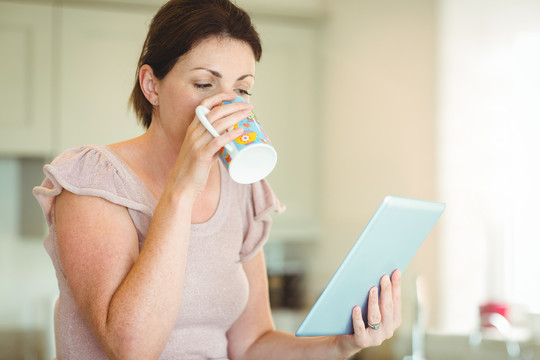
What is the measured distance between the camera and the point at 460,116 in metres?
2.77

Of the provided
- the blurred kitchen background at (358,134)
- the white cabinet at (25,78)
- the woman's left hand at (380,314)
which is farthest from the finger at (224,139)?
the white cabinet at (25,78)

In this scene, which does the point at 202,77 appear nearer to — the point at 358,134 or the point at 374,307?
the point at 374,307

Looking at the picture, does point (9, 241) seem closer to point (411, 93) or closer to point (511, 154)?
point (411, 93)

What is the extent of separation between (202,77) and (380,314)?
45 centimetres

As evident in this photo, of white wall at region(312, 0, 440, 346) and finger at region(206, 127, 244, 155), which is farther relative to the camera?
white wall at region(312, 0, 440, 346)

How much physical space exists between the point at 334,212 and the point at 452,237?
598 millimetres

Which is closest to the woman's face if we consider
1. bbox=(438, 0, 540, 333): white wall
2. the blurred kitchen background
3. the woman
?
the woman

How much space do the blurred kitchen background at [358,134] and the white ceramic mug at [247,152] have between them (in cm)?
177

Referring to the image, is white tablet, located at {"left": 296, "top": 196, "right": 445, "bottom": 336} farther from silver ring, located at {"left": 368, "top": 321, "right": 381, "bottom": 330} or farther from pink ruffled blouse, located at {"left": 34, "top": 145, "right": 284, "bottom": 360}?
pink ruffled blouse, located at {"left": 34, "top": 145, "right": 284, "bottom": 360}

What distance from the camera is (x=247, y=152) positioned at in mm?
889

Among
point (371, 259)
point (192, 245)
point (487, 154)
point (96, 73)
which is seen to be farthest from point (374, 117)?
point (371, 259)

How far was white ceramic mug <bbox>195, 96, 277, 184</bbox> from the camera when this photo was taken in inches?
34.8

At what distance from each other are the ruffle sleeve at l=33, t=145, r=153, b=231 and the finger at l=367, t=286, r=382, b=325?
372 mm

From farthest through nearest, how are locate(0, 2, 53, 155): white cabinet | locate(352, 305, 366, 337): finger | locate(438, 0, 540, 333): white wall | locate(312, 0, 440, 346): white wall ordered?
locate(312, 0, 440, 346): white wall, locate(0, 2, 53, 155): white cabinet, locate(438, 0, 540, 333): white wall, locate(352, 305, 366, 337): finger
